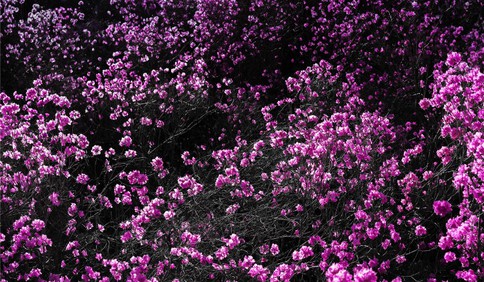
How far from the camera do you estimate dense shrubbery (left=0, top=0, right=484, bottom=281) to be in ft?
11.7

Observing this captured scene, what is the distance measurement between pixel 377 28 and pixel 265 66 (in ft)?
A: 5.35

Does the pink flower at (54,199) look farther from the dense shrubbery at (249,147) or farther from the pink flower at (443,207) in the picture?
the pink flower at (443,207)

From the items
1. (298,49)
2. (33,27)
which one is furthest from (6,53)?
(298,49)

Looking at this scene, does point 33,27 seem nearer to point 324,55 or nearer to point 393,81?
point 324,55

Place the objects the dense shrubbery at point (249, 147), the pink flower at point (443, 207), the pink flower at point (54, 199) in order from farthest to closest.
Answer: the pink flower at point (54, 199) < the dense shrubbery at point (249, 147) < the pink flower at point (443, 207)

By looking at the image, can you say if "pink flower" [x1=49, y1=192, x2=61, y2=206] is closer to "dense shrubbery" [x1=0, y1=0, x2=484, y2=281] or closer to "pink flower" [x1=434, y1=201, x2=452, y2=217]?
"dense shrubbery" [x1=0, y1=0, x2=484, y2=281]

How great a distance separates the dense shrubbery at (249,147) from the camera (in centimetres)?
355

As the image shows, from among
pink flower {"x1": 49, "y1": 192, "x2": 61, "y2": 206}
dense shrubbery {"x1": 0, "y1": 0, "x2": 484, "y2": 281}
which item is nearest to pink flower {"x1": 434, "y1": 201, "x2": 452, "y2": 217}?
dense shrubbery {"x1": 0, "y1": 0, "x2": 484, "y2": 281}

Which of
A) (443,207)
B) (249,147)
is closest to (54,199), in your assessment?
(249,147)

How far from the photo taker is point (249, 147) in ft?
17.2

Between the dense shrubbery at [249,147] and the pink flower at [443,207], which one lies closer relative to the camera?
the pink flower at [443,207]

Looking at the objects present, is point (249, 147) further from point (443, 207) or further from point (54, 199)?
point (443, 207)

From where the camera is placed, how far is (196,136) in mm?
6410

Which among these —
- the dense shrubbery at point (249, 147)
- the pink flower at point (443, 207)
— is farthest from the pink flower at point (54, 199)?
the pink flower at point (443, 207)
